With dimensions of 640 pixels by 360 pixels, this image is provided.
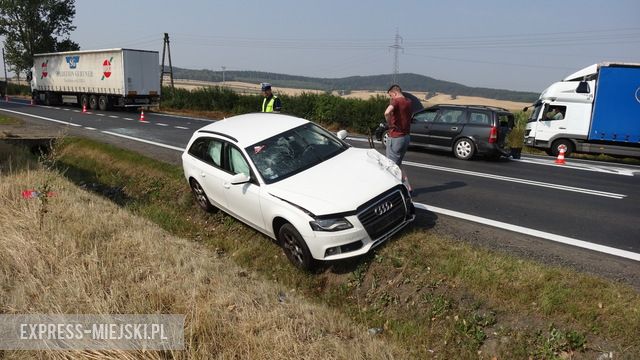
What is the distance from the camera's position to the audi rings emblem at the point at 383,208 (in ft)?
17.3

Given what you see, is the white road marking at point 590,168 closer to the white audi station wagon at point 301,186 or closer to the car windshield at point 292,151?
the white audi station wagon at point 301,186

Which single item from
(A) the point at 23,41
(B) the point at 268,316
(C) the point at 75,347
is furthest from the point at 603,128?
(A) the point at 23,41

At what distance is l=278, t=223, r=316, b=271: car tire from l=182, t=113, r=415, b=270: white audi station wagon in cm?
1

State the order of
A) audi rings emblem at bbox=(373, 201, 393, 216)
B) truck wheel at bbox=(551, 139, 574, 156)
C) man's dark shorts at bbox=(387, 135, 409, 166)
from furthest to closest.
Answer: truck wheel at bbox=(551, 139, 574, 156)
man's dark shorts at bbox=(387, 135, 409, 166)
audi rings emblem at bbox=(373, 201, 393, 216)

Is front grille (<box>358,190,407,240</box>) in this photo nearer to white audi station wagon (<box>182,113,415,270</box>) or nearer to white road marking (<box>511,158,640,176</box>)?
white audi station wagon (<box>182,113,415,270</box>)

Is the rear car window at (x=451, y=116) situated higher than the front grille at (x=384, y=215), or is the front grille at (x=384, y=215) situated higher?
the rear car window at (x=451, y=116)

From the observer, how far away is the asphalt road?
248 inches

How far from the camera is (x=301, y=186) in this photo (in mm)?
5520

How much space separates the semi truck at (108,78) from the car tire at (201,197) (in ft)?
71.4

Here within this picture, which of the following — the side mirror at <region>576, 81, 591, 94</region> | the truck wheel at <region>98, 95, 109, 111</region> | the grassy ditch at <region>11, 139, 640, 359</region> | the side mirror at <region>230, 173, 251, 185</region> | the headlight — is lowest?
the grassy ditch at <region>11, 139, 640, 359</region>

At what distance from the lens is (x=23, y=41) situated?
50812mm

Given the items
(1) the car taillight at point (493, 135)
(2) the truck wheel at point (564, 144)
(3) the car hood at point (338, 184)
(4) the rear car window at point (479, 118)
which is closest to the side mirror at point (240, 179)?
(3) the car hood at point (338, 184)

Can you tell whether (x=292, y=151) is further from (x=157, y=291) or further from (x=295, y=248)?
(x=157, y=291)

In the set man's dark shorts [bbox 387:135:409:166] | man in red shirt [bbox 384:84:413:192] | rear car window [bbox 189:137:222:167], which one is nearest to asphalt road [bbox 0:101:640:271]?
man's dark shorts [bbox 387:135:409:166]
